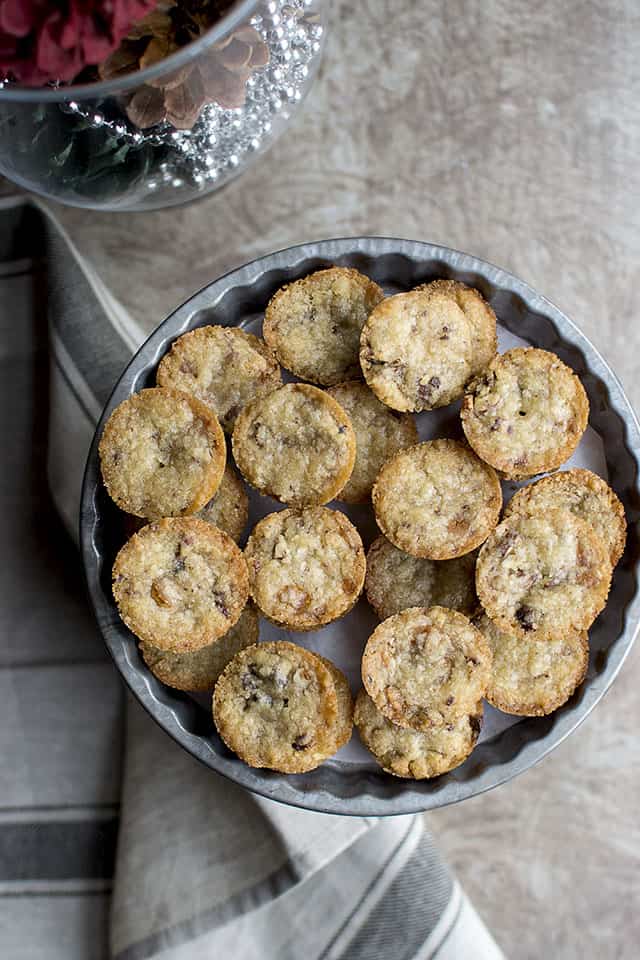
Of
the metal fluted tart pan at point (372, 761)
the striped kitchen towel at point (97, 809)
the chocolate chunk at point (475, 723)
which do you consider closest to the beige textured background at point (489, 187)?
the striped kitchen towel at point (97, 809)

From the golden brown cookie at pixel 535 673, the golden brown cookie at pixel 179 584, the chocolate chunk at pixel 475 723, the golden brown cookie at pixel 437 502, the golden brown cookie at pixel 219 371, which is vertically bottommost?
the chocolate chunk at pixel 475 723

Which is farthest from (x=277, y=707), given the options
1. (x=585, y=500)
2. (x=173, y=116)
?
(x=173, y=116)

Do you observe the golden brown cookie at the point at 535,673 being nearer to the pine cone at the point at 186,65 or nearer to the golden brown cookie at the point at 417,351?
the golden brown cookie at the point at 417,351

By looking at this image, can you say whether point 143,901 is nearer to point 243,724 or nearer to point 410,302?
point 243,724

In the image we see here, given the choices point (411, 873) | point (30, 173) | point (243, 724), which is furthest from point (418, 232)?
point (411, 873)

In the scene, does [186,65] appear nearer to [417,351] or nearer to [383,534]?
[417,351]

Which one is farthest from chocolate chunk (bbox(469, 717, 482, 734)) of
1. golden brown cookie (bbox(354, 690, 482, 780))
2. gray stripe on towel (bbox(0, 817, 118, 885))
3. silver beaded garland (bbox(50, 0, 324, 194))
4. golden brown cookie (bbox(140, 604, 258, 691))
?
silver beaded garland (bbox(50, 0, 324, 194))

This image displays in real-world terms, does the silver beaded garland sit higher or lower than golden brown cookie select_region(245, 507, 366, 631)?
higher

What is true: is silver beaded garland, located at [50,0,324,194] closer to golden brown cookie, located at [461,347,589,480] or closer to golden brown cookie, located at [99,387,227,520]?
golden brown cookie, located at [99,387,227,520]
